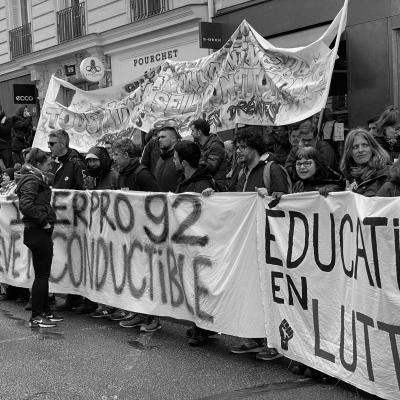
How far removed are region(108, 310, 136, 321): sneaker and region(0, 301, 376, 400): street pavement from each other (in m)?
0.22

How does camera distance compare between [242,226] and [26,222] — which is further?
[26,222]

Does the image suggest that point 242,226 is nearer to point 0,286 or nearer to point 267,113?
point 267,113

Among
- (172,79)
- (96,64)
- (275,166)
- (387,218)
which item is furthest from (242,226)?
(96,64)

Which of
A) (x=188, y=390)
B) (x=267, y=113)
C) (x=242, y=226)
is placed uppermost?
(x=267, y=113)

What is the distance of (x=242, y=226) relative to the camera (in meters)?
5.86

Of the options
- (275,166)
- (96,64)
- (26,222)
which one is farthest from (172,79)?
(96,64)

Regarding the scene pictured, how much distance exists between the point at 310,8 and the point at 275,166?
265 inches

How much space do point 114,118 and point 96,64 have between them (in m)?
8.26

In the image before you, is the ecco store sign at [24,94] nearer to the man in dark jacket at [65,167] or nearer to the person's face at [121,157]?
the man in dark jacket at [65,167]

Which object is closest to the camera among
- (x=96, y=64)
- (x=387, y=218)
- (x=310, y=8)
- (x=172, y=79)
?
(x=387, y=218)

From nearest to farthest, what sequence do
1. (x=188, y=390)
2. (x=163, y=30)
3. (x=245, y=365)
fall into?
1. (x=188, y=390)
2. (x=245, y=365)
3. (x=163, y=30)

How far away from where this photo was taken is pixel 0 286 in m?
9.45

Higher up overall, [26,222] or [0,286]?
[26,222]

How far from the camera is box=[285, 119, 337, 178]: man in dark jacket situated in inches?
290
